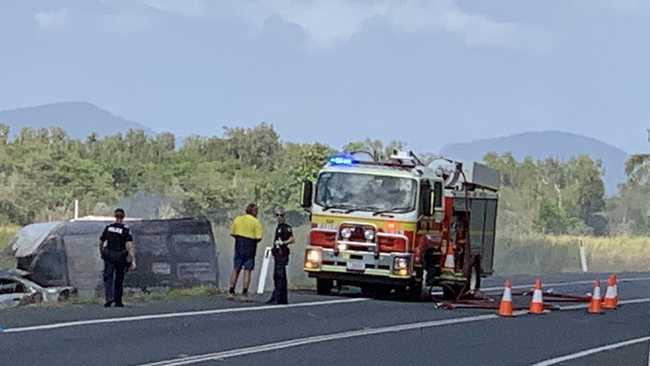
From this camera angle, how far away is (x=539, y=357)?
16453 millimetres

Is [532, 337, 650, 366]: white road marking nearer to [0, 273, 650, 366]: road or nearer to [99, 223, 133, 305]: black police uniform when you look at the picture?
[0, 273, 650, 366]: road

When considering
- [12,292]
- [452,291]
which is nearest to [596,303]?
[452,291]

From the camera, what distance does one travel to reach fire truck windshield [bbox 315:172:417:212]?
2480 cm

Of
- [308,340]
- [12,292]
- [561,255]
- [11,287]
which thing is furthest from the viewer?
[561,255]

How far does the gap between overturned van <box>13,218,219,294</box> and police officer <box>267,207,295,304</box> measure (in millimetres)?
3490

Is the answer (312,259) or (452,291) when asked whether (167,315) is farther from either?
(452,291)

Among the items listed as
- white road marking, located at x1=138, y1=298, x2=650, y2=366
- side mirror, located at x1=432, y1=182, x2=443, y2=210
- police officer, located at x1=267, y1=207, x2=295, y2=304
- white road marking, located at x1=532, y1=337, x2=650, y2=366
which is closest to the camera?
white road marking, located at x1=138, y1=298, x2=650, y2=366

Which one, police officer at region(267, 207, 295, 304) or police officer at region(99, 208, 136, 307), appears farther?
police officer at region(267, 207, 295, 304)

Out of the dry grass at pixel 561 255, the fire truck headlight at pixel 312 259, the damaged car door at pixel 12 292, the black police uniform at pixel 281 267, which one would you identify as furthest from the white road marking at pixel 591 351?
the dry grass at pixel 561 255

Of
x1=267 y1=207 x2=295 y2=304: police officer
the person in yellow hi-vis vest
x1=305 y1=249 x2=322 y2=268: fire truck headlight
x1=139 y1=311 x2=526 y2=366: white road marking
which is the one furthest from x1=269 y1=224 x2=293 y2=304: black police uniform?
x1=139 y1=311 x2=526 y2=366: white road marking

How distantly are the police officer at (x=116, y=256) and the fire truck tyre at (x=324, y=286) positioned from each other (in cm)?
567

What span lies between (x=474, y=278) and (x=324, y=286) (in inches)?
154

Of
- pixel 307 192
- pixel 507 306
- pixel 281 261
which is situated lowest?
pixel 507 306

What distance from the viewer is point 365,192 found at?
983 inches
